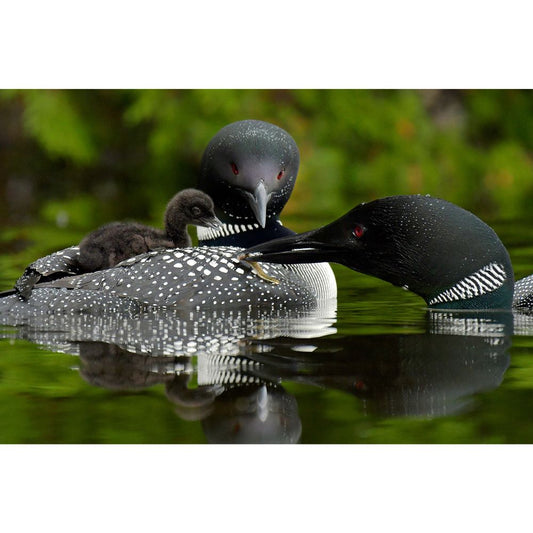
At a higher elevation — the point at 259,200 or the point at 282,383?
the point at 259,200

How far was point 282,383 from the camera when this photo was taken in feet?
10.1

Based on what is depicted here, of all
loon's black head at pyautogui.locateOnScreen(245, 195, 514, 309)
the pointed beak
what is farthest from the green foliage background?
loon's black head at pyautogui.locateOnScreen(245, 195, 514, 309)

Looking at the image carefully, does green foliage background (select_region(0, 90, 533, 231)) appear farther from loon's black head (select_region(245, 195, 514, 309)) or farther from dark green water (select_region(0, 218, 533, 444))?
dark green water (select_region(0, 218, 533, 444))

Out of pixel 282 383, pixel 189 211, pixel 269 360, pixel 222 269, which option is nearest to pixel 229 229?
pixel 189 211

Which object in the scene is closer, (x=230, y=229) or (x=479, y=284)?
(x=479, y=284)

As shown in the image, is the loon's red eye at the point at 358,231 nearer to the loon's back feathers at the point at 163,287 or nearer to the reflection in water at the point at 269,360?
the reflection in water at the point at 269,360

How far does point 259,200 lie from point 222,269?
1.42ft

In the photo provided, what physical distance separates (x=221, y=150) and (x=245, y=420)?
6.63 ft

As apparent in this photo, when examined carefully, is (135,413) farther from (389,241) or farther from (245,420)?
(389,241)

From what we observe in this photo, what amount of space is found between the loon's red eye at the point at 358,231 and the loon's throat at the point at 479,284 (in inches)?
15.4

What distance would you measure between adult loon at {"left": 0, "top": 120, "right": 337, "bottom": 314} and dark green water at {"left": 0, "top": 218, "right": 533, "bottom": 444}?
14 cm

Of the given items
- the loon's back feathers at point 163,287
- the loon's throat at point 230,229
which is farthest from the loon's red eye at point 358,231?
→ the loon's throat at point 230,229

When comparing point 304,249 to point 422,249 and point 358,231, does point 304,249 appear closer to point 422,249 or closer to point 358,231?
point 358,231

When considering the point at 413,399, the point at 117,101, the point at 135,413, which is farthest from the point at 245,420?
the point at 117,101
